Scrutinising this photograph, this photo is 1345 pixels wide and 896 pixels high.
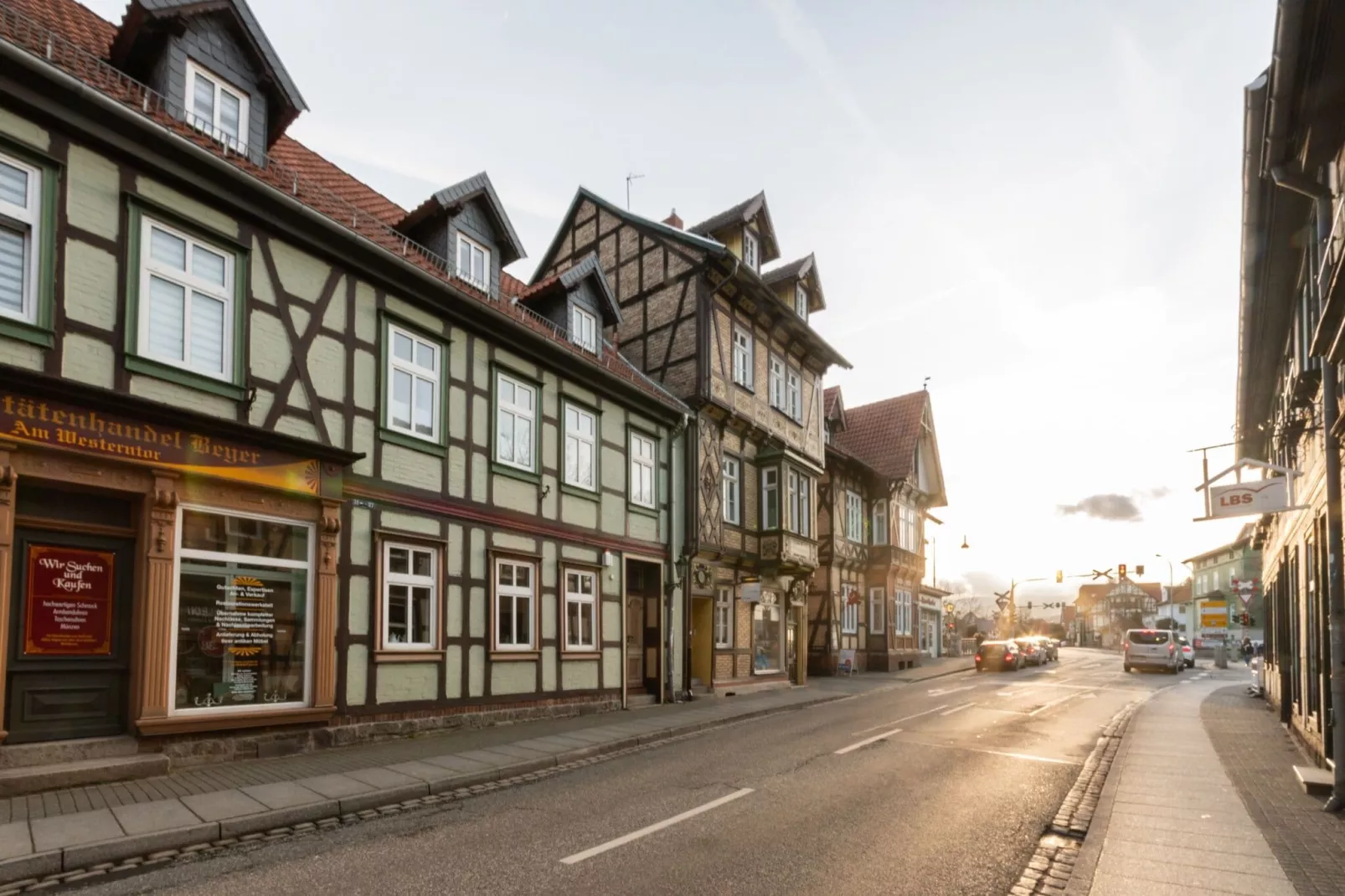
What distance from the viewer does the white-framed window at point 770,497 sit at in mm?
25031

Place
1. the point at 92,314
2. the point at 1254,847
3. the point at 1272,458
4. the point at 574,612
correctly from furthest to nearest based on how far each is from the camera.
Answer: the point at 1272,458 < the point at 574,612 < the point at 92,314 < the point at 1254,847

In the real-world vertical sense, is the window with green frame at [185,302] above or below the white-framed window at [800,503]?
above

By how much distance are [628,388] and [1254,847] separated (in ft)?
46.8

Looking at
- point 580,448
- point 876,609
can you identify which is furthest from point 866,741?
point 876,609

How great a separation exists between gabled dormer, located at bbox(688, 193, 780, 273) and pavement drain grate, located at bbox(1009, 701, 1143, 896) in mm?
16644

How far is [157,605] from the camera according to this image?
1036 centimetres

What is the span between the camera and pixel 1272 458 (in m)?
19.6

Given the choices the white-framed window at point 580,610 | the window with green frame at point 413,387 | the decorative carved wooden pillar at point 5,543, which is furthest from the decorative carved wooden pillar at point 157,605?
the white-framed window at point 580,610

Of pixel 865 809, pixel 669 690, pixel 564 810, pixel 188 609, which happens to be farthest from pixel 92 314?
pixel 669 690

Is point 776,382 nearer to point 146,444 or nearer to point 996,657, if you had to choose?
point 996,657

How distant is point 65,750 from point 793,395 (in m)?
21.5

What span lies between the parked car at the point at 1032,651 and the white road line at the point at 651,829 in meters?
35.8

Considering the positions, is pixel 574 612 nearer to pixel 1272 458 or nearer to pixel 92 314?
pixel 92 314

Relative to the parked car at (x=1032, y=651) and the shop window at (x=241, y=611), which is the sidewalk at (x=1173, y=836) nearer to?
the shop window at (x=241, y=611)
